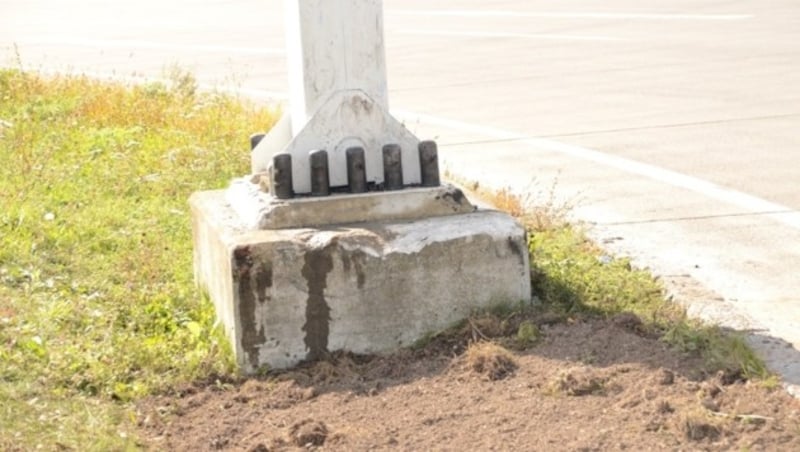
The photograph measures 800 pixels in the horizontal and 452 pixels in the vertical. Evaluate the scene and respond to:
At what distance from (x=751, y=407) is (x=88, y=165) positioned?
585cm

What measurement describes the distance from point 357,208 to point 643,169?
397 centimetres

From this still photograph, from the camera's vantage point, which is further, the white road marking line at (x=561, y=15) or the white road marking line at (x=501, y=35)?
the white road marking line at (x=561, y=15)

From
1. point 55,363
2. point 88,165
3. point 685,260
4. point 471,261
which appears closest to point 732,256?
point 685,260

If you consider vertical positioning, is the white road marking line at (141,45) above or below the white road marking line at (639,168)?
above

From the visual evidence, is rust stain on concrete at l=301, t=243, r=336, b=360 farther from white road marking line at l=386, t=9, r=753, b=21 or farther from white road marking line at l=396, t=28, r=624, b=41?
white road marking line at l=386, t=9, r=753, b=21

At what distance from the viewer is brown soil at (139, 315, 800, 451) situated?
4734 millimetres

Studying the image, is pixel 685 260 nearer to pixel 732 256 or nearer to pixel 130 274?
pixel 732 256

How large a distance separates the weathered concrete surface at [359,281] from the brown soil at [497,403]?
0.09m

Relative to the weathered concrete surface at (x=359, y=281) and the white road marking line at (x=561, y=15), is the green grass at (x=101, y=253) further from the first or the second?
the white road marking line at (x=561, y=15)

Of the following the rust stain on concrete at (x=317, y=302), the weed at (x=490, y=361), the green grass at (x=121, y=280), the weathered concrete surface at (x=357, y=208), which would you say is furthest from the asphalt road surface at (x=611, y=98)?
the rust stain on concrete at (x=317, y=302)

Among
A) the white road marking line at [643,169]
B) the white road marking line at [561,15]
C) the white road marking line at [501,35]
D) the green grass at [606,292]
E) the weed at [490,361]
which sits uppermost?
the white road marking line at [561,15]

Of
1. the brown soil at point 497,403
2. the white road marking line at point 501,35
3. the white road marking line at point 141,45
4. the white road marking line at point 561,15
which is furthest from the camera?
the white road marking line at point 561,15

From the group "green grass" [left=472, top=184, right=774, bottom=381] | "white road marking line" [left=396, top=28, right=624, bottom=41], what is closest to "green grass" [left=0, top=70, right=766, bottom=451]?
"green grass" [left=472, top=184, right=774, bottom=381]

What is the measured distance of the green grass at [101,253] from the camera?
553 centimetres
